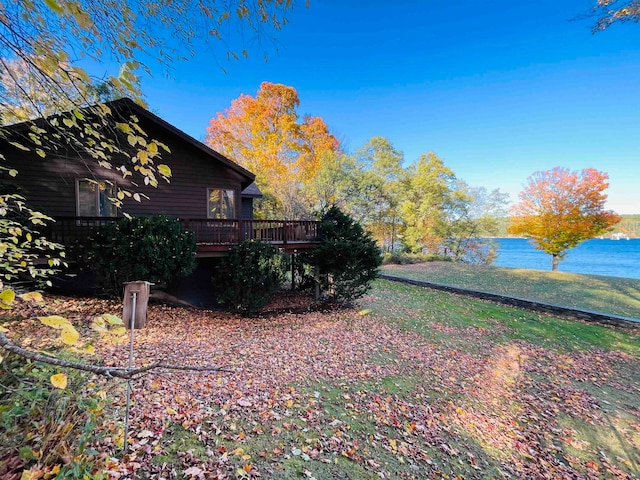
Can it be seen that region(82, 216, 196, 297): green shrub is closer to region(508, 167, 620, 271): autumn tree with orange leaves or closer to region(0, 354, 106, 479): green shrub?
region(0, 354, 106, 479): green shrub

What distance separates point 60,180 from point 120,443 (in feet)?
29.8

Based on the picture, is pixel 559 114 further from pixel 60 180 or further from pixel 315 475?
pixel 60 180

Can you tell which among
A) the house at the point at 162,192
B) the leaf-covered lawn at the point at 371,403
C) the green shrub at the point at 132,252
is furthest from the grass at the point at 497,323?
the green shrub at the point at 132,252

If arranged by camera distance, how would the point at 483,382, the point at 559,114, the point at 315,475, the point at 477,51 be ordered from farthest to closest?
1. the point at 559,114
2. the point at 477,51
3. the point at 483,382
4. the point at 315,475

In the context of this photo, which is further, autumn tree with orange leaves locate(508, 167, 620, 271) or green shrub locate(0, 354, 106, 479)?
autumn tree with orange leaves locate(508, 167, 620, 271)

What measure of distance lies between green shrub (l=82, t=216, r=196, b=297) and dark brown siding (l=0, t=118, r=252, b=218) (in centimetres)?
125

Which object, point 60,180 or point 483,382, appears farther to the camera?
point 60,180

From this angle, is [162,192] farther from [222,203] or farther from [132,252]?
[132,252]

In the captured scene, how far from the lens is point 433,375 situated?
5.77 metres

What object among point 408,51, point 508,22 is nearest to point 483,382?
point 508,22

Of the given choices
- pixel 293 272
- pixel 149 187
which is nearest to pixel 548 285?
pixel 293 272

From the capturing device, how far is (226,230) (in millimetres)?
9656

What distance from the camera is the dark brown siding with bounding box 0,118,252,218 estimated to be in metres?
7.89

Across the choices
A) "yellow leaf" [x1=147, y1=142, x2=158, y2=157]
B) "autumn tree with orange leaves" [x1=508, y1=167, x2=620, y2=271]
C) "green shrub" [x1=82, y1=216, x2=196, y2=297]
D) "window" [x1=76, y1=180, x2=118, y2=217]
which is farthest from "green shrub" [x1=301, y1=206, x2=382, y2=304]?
"autumn tree with orange leaves" [x1=508, y1=167, x2=620, y2=271]
